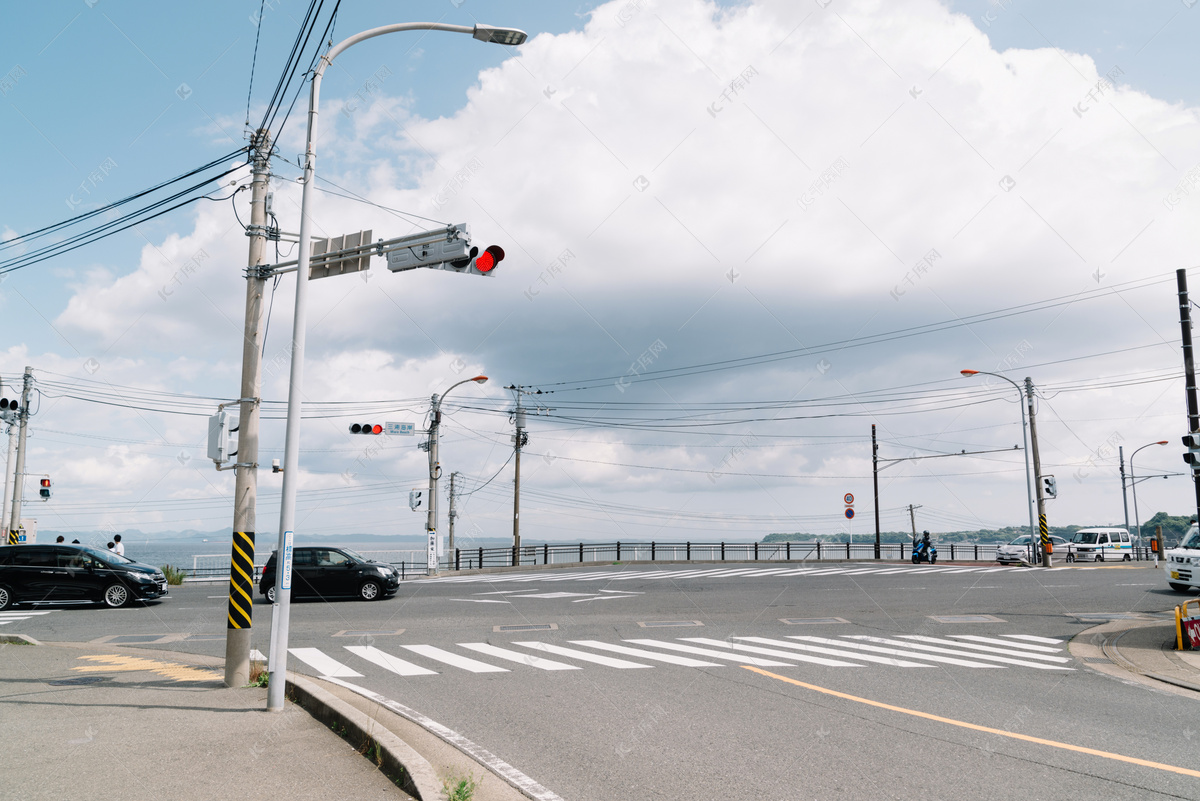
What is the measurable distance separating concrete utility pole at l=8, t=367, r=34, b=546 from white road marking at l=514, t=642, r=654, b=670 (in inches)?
1141

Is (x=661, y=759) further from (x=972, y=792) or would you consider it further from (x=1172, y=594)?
(x=1172, y=594)

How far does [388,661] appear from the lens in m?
12.5

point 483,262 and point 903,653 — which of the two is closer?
point 483,262

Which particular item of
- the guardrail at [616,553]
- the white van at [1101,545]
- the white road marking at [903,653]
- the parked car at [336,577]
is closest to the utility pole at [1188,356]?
the white road marking at [903,653]

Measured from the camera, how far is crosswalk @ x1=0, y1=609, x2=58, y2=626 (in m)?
18.5

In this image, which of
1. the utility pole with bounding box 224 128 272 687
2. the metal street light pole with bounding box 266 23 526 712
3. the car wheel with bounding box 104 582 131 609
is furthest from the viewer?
the car wheel with bounding box 104 582 131 609

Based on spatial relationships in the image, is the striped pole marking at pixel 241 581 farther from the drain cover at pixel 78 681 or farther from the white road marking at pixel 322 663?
the drain cover at pixel 78 681

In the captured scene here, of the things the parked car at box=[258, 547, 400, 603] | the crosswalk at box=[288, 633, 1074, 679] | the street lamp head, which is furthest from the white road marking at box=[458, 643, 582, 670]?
the parked car at box=[258, 547, 400, 603]

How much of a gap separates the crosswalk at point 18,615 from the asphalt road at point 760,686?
0.37m

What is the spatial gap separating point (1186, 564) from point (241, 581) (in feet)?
75.2

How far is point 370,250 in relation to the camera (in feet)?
35.9

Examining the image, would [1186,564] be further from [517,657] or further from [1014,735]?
[517,657]

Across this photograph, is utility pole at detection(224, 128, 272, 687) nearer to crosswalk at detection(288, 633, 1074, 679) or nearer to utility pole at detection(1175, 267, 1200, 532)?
crosswalk at detection(288, 633, 1074, 679)

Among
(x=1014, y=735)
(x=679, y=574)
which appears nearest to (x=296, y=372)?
(x=1014, y=735)
